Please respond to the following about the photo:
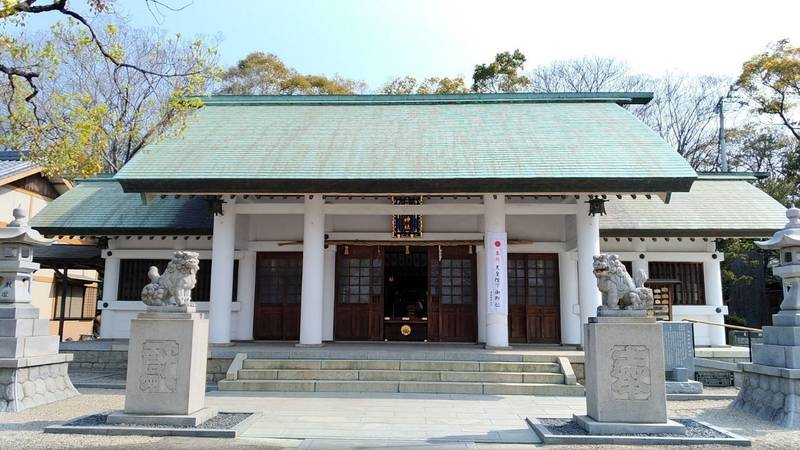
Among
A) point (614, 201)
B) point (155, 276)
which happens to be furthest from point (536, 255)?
point (155, 276)

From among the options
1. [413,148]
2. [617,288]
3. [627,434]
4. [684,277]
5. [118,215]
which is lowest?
[627,434]

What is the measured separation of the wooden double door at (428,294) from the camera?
14.5 metres

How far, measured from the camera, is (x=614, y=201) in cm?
1511

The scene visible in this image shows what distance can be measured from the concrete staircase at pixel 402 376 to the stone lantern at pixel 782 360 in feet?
8.94

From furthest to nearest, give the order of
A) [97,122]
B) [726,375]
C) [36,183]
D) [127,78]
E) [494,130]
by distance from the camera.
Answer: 1. [127,78]
2. [36,183]
3. [494,130]
4. [726,375]
5. [97,122]

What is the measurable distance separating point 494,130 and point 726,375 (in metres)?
7.61

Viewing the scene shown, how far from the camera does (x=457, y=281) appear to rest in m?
14.7

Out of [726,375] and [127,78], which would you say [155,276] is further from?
[127,78]

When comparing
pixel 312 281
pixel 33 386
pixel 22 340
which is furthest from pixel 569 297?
pixel 22 340

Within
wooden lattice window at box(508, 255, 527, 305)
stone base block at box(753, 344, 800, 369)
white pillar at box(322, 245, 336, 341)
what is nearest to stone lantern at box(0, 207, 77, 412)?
white pillar at box(322, 245, 336, 341)

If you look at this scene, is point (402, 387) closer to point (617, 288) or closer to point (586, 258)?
point (617, 288)

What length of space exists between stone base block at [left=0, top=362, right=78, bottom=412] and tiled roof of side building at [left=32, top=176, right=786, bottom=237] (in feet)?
16.7

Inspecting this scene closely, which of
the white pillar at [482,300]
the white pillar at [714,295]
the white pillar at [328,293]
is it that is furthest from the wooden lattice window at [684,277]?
the white pillar at [328,293]

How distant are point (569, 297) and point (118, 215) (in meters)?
12.1
